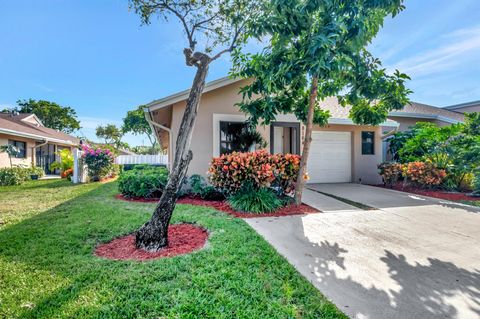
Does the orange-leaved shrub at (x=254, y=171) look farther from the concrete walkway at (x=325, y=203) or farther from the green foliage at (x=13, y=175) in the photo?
the green foliage at (x=13, y=175)

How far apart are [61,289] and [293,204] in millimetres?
5346

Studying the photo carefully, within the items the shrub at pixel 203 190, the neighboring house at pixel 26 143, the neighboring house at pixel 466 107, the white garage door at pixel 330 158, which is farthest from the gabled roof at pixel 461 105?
the neighboring house at pixel 26 143

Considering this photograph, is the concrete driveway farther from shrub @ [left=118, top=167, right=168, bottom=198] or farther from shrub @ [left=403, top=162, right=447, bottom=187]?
shrub @ [left=118, top=167, right=168, bottom=198]

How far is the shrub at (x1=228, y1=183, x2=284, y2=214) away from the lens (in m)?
5.89

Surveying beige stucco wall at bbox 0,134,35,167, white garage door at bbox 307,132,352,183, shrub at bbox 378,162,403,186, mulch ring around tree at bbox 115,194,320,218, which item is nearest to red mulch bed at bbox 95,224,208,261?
mulch ring around tree at bbox 115,194,320,218

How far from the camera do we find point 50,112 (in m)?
32.4

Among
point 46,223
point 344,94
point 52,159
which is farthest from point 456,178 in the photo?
point 52,159

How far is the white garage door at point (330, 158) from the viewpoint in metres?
10.5

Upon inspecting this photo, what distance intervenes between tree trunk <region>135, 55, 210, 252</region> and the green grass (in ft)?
1.68

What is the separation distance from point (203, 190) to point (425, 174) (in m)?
8.65

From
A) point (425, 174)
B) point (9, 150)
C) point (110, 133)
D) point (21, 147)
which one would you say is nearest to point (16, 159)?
point (21, 147)

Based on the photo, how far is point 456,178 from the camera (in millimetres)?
9242

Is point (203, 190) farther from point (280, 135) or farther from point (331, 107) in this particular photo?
point (331, 107)

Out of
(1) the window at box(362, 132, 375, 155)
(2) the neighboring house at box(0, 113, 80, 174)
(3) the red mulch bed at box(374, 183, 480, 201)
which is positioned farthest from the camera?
(2) the neighboring house at box(0, 113, 80, 174)
